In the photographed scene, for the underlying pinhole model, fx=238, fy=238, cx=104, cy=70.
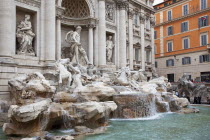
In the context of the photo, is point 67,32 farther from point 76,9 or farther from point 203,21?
point 203,21

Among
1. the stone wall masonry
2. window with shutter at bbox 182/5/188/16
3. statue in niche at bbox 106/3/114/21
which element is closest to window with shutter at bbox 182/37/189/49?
the stone wall masonry

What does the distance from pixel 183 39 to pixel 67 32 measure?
20928 millimetres

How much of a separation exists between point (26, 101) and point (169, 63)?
29.8 metres

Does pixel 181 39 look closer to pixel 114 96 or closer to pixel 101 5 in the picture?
pixel 101 5

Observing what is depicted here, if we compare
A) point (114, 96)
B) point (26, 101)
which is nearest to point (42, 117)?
point (26, 101)

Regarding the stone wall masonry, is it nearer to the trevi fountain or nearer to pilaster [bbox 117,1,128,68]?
the trevi fountain

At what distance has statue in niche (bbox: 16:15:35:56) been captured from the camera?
1512 centimetres

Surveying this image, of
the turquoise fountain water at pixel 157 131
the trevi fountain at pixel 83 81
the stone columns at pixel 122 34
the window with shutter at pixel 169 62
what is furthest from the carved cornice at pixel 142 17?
the turquoise fountain water at pixel 157 131

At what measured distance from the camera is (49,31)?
53.0 feet

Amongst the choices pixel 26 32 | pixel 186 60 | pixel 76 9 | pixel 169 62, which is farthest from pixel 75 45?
pixel 169 62

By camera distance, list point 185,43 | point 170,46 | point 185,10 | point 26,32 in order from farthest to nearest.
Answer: point 170,46, point 185,10, point 185,43, point 26,32

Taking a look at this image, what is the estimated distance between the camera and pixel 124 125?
424 inches

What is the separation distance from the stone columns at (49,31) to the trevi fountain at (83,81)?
66mm

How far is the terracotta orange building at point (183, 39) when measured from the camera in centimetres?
3241
